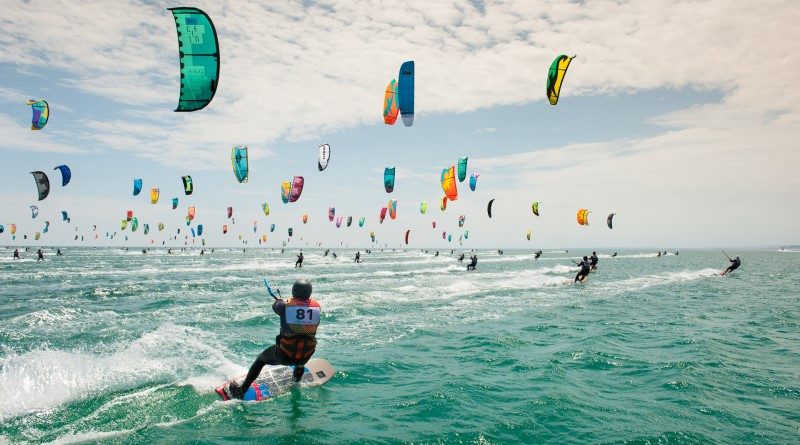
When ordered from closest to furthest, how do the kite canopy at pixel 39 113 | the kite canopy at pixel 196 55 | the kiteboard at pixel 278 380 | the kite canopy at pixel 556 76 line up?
the kite canopy at pixel 196 55 → the kiteboard at pixel 278 380 → the kite canopy at pixel 556 76 → the kite canopy at pixel 39 113

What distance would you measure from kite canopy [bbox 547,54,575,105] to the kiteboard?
936 cm

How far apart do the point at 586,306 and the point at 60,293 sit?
25342mm

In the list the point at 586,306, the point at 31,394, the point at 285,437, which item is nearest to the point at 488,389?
the point at 285,437

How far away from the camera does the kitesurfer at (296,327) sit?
5930 mm

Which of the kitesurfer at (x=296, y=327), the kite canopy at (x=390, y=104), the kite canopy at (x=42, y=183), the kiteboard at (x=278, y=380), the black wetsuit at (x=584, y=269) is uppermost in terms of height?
the kite canopy at (x=390, y=104)

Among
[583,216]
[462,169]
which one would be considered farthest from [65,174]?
[583,216]

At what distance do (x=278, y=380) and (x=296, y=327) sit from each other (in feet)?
6.28

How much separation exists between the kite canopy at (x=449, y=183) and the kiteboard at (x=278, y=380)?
14.5 meters

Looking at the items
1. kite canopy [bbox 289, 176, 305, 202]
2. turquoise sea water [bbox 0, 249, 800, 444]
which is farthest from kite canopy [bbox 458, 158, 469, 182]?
kite canopy [bbox 289, 176, 305, 202]

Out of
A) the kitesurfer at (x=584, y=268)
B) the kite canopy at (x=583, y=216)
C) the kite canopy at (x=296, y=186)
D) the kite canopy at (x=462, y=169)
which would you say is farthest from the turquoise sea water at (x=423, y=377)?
the kite canopy at (x=583, y=216)

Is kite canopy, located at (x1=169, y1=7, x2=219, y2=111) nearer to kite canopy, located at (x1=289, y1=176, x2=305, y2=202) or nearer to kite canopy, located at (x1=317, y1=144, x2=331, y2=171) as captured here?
kite canopy, located at (x1=317, y1=144, x2=331, y2=171)

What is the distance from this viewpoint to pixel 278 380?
728 centimetres

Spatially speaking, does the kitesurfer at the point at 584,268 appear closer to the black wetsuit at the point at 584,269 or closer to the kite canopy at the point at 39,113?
the black wetsuit at the point at 584,269

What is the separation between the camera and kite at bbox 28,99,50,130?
58.5ft
